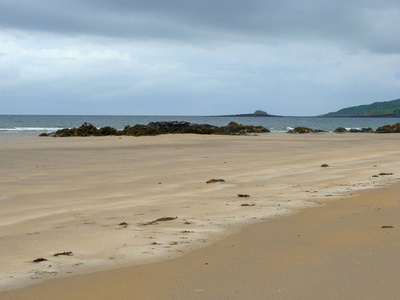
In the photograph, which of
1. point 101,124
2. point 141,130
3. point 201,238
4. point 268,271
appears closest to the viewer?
point 268,271

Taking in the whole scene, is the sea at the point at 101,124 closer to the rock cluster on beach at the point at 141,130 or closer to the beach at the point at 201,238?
the rock cluster on beach at the point at 141,130

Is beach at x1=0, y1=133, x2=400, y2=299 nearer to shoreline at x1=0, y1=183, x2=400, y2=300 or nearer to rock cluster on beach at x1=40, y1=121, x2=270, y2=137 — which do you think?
shoreline at x1=0, y1=183, x2=400, y2=300

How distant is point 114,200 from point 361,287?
4906 millimetres

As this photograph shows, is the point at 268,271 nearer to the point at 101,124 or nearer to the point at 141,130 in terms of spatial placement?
the point at 141,130

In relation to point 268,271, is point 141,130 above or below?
above

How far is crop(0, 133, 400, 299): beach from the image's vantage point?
11.0 feet

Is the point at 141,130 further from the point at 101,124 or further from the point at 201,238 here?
the point at 101,124

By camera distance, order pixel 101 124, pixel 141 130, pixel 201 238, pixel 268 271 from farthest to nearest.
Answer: pixel 101 124, pixel 141 130, pixel 201 238, pixel 268 271

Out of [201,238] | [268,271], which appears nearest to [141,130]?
[201,238]

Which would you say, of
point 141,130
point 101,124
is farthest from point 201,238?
point 101,124

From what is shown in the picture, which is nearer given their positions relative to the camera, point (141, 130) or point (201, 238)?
point (201, 238)

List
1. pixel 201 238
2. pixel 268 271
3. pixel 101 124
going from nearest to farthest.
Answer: pixel 268 271 → pixel 201 238 → pixel 101 124

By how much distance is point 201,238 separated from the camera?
4.73m

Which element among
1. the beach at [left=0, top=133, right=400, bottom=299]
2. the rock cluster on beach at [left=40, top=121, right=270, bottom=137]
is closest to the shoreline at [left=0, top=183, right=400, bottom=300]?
the beach at [left=0, top=133, right=400, bottom=299]
